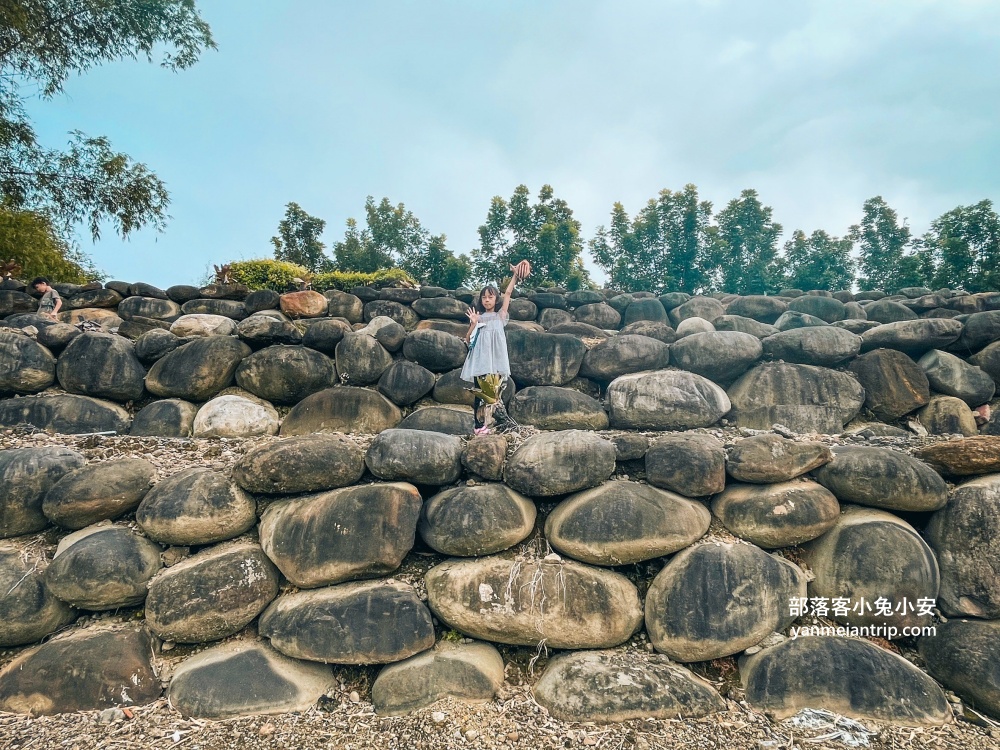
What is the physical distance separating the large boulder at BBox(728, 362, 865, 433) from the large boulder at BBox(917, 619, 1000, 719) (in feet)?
6.50

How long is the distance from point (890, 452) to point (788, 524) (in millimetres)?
1088

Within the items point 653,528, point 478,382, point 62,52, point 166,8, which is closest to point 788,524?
point 653,528

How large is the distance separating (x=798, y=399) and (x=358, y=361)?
16.4ft

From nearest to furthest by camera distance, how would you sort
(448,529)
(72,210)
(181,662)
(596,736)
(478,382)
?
(596,736)
(181,662)
(448,529)
(478,382)
(72,210)

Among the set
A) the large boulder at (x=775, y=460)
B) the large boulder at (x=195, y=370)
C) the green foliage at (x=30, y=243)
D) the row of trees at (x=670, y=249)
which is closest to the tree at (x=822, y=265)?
the row of trees at (x=670, y=249)

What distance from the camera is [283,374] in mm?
5117

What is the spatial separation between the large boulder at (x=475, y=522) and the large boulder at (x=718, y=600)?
→ 3.67 ft

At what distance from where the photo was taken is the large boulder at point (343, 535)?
11.1 ft

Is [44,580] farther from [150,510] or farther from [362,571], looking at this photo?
[362,571]

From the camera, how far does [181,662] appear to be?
3.21 meters

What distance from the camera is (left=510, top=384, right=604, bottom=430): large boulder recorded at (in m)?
4.95

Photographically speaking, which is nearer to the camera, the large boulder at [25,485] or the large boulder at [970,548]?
the large boulder at [970,548]

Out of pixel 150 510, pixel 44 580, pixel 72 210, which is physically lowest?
pixel 44 580

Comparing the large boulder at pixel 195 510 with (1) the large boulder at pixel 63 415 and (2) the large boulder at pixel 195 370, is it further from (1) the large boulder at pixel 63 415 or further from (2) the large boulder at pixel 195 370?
(1) the large boulder at pixel 63 415
